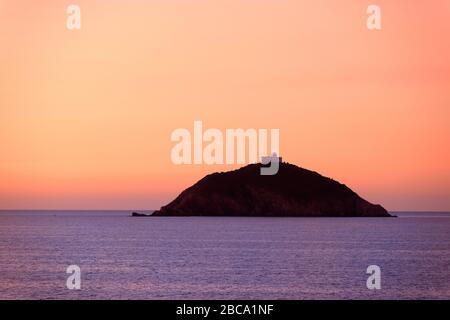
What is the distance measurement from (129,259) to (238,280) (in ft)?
89.4

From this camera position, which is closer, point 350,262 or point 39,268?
point 39,268

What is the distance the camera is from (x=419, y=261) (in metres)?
88.1

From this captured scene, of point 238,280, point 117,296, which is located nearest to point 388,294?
point 238,280

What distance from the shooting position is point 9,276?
2630 inches
